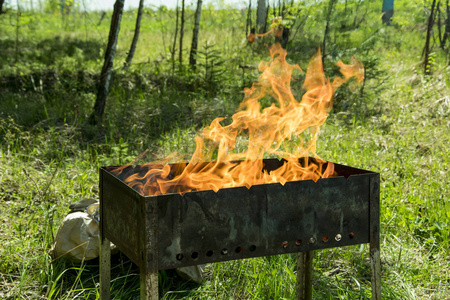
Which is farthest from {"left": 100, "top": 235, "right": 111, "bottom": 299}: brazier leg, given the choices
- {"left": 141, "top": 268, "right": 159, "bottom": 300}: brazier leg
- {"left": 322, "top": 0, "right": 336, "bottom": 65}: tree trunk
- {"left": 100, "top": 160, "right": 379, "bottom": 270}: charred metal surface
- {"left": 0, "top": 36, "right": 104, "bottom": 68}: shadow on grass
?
{"left": 0, "top": 36, "right": 104, "bottom": 68}: shadow on grass

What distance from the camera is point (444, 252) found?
12.3 ft

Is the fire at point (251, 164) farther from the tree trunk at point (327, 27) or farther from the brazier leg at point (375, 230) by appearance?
the tree trunk at point (327, 27)

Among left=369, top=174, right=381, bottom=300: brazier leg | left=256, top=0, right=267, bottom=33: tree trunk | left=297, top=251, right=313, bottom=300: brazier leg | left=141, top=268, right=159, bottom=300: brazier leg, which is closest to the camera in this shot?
left=141, top=268, right=159, bottom=300: brazier leg

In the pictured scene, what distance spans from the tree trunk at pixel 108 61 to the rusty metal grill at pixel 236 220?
454 centimetres

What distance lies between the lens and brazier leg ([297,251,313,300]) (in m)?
3.12

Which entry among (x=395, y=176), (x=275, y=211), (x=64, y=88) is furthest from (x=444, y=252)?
(x=64, y=88)

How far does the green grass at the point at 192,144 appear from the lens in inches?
131

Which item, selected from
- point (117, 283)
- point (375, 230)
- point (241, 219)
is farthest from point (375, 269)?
point (117, 283)

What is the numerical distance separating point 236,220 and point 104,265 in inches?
39.2

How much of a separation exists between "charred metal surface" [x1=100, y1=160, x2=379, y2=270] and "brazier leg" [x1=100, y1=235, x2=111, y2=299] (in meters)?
0.15

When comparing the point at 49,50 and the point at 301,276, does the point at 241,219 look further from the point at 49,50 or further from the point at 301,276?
the point at 49,50

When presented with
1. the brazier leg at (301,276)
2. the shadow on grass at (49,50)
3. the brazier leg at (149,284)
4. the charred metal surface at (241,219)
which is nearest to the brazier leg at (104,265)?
the charred metal surface at (241,219)

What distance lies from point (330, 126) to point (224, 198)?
16.7 feet

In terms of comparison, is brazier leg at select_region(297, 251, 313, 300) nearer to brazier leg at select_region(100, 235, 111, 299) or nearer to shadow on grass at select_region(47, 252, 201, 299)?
shadow on grass at select_region(47, 252, 201, 299)
